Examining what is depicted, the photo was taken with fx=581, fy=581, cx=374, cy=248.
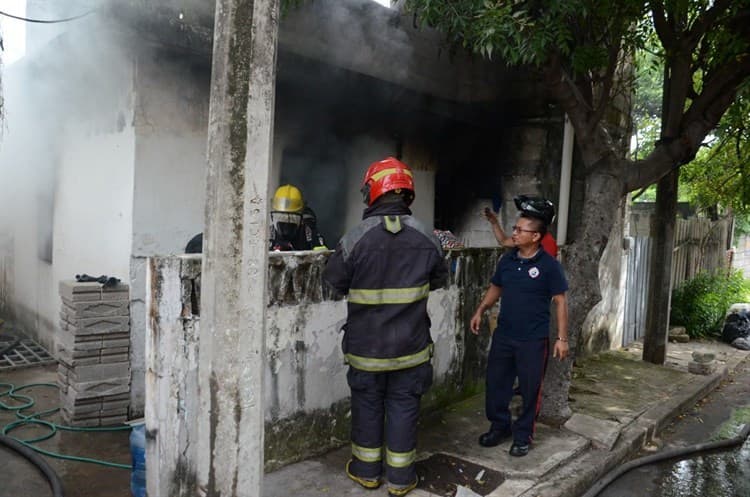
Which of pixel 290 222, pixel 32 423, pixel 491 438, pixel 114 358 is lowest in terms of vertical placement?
pixel 32 423

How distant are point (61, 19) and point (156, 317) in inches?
145

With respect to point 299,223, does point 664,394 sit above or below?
below

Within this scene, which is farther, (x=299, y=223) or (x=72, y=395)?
(x=299, y=223)

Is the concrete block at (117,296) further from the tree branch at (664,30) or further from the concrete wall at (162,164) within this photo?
the tree branch at (664,30)

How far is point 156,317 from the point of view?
3293mm

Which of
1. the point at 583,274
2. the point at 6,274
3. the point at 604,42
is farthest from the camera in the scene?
the point at 6,274

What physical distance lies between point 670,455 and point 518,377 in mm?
1760

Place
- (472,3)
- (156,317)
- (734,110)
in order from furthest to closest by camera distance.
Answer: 1. (734,110)
2. (472,3)
3. (156,317)

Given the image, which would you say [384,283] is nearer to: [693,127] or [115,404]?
[115,404]

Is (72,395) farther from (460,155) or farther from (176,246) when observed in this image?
(460,155)

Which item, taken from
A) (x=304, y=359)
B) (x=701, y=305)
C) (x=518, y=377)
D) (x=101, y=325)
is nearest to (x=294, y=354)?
(x=304, y=359)

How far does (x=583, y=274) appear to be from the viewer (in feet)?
18.0

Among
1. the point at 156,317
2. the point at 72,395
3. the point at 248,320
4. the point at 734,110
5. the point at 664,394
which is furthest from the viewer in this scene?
the point at 664,394

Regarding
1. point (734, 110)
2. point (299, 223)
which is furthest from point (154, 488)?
point (734, 110)
